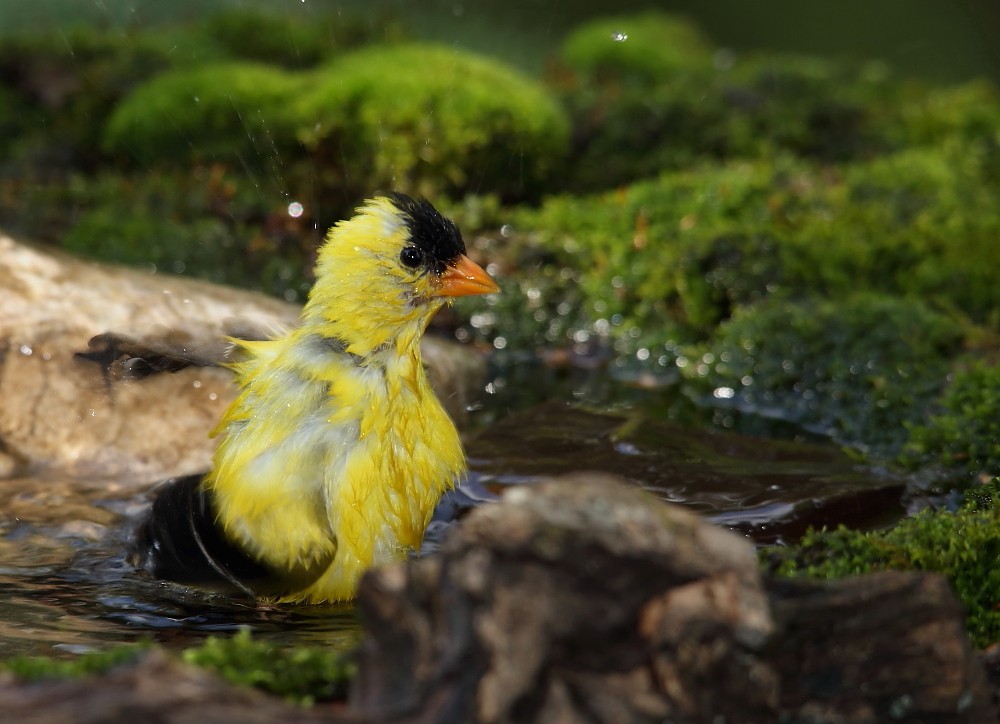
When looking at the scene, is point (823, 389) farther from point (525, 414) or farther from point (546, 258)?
point (546, 258)

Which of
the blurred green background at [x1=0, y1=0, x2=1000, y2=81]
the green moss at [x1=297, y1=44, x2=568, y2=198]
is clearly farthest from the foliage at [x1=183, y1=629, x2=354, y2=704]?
the blurred green background at [x1=0, y1=0, x2=1000, y2=81]

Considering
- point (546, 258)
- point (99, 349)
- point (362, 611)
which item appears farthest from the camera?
point (546, 258)

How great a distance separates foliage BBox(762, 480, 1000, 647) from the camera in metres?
3.45

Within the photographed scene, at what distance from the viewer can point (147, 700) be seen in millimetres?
2295

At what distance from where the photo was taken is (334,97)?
9422 millimetres

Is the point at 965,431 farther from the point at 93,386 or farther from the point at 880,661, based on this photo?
the point at 93,386

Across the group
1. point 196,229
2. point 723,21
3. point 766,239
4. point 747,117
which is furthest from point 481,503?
point 723,21

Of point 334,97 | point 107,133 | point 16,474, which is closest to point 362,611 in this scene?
point 16,474

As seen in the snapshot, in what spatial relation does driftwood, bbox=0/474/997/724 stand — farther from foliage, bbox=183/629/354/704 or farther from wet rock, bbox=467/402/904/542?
wet rock, bbox=467/402/904/542

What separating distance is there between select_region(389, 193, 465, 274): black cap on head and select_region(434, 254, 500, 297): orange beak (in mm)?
34

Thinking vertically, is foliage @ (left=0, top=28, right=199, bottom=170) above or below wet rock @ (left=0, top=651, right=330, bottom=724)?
above

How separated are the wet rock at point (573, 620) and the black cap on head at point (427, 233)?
227 centimetres

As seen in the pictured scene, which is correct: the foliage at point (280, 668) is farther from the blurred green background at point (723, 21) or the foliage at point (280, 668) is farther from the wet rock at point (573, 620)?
the blurred green background at point (723, 21)

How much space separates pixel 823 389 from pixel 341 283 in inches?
134
